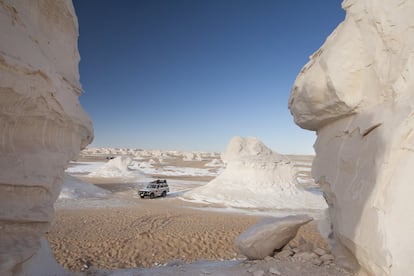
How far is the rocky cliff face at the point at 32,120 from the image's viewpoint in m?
3.89

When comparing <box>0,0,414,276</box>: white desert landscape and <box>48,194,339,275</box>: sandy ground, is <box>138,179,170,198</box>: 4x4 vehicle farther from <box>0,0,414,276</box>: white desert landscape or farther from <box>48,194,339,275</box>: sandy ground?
<box>0,0,414,276</box>: white desert landscape

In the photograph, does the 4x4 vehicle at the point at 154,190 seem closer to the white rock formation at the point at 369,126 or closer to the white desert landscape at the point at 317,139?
the white desert landscape at the point at 317,139

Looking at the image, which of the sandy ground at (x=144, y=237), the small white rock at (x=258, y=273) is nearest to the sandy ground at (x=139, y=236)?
the sandy ground at (x=144, y=237)

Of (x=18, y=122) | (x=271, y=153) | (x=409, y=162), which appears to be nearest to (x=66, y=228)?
(x=18, y=122)

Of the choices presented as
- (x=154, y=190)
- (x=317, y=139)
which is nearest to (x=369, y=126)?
(x=317, y=139)

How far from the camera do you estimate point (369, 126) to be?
4539 mm

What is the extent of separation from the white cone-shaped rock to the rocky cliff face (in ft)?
49.5

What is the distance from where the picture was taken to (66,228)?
36.2ft

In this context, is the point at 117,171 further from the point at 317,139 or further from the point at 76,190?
the point at 317,139

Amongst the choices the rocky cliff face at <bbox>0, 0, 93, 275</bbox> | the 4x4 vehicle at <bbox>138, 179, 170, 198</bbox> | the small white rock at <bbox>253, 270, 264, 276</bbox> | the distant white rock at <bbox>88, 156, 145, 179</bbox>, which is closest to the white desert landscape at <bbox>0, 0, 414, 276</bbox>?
the rocky cliff face at <bbox>0, 0, 93, 275</bbox>

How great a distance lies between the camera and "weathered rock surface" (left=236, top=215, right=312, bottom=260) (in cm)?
644

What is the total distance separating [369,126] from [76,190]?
20.0m

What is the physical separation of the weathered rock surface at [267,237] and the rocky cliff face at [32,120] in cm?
415

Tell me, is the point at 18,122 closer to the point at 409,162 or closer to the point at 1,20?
the point at 1,20
